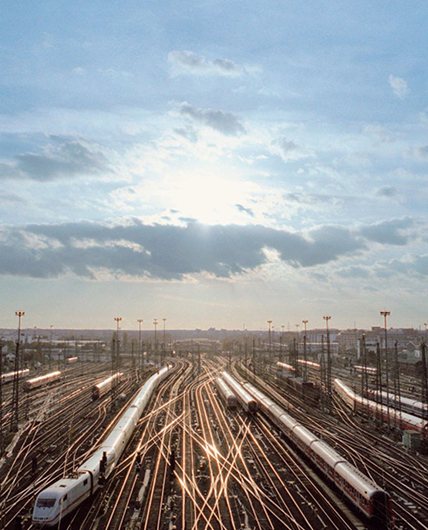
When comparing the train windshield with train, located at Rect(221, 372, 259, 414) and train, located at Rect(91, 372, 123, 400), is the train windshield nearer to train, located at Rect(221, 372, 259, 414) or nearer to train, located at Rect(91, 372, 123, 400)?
train, located at Rect(221, 372, 259, 414)

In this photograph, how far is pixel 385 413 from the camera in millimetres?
49844

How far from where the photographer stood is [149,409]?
193 ft

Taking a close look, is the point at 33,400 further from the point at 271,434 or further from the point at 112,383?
the point at 271,434

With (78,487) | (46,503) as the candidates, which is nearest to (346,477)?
(78,487)

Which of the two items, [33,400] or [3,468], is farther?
[33,400]

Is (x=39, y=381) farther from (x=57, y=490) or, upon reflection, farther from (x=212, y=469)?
(x=57, y=490)

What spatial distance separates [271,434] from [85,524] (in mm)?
25175

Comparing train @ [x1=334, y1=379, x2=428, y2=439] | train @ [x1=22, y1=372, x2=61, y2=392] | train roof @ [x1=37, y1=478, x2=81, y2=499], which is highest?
train roof @ [x1=37, y1=478, x2=81, y2=499]

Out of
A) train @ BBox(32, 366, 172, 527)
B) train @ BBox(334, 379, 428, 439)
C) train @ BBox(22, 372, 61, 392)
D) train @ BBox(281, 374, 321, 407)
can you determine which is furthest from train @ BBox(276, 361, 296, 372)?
train @ BBox(32, 366, 172, 527)

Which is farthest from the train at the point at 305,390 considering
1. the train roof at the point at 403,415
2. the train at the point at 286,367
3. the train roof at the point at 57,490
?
the train roof at the point at 57,490

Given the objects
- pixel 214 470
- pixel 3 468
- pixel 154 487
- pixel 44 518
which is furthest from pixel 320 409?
pixel 44 518

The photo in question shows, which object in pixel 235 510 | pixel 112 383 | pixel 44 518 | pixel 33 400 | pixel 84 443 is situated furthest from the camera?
pixel 112 383

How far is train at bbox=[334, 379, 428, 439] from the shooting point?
4288 cm

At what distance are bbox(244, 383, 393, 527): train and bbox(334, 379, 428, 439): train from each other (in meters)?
12.3
